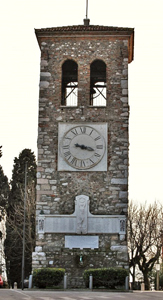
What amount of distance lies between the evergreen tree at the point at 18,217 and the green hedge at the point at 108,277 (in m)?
13.4

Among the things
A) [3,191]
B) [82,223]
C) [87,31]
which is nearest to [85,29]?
[87,31]

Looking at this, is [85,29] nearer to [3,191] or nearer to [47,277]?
[47,277]

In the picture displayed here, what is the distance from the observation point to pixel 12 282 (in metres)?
37.5

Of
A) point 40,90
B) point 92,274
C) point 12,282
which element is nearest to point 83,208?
point 92,274

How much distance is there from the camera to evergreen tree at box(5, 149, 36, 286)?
36.4 metres

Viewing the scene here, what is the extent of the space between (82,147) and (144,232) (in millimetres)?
17282

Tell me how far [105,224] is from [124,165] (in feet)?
7.97

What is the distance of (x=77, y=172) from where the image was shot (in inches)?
945

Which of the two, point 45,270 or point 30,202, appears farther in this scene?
point 30,202

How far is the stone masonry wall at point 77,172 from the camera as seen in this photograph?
76.1ft

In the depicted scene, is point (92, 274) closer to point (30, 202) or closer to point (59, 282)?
point (59, 282)

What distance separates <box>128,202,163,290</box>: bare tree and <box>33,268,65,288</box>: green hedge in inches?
686

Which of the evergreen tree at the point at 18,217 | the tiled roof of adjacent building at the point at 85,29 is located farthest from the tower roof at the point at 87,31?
the evergreen tree at the point at 18,217

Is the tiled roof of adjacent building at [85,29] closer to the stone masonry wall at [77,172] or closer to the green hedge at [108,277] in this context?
the stone masonry wall at [77,172]
